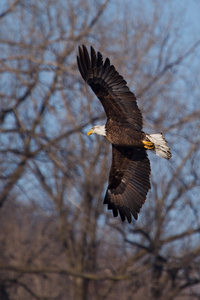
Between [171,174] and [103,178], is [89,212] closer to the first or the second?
[103,178]

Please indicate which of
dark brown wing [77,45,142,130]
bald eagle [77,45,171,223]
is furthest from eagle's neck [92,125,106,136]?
dark brown wing [77,45,142,130]

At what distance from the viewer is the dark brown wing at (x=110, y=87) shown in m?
7.34

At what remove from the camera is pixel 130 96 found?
24.9 feet

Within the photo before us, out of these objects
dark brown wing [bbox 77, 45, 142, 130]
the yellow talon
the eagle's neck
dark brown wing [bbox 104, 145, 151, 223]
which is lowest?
dark brown wing [bbox 104, 145, 151, 223]

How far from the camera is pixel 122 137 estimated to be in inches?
299

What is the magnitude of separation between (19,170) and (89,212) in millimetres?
1774

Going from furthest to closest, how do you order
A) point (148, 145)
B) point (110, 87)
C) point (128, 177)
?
point (128, 177), point (148, 145), point (110, 87)

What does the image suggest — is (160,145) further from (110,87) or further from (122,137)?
(110,87)

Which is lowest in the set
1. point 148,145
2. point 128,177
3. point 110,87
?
point 128,177

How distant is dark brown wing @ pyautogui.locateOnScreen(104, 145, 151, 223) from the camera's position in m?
8.09

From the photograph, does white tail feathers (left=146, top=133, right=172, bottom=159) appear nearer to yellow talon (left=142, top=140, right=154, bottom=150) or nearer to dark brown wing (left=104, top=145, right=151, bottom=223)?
yellow talon (left=142, top=140, right=154, bottom=150)

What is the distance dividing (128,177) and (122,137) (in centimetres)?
83

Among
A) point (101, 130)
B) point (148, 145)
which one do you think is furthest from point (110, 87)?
point (148, 145)

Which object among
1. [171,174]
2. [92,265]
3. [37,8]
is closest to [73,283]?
[92,265]
